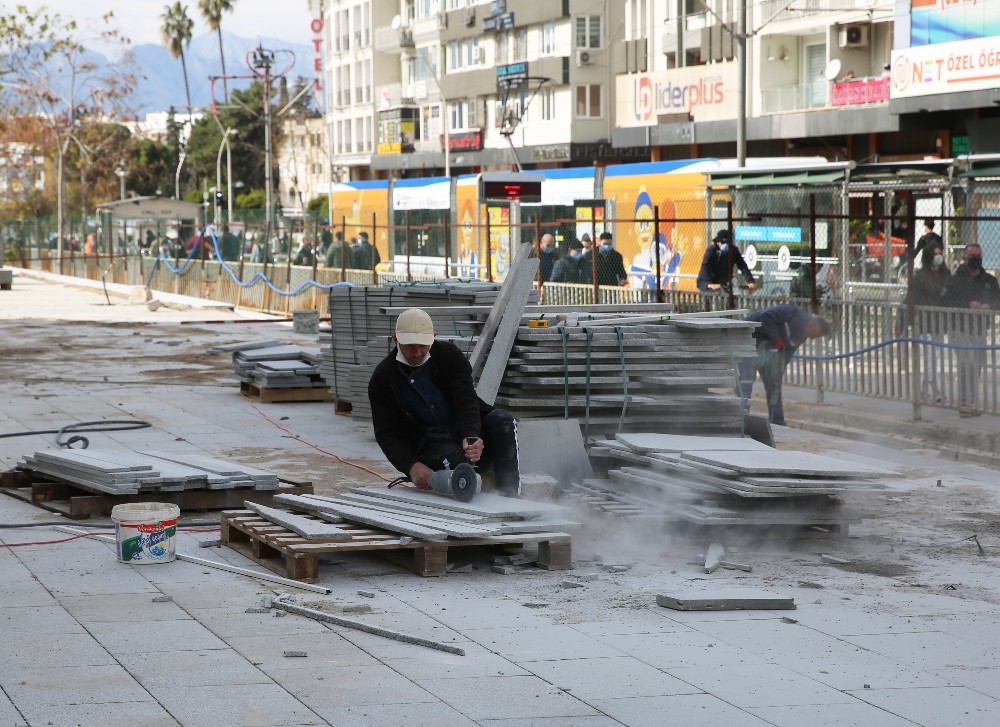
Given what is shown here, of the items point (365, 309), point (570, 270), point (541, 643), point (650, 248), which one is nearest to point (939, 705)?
point (541, 643)

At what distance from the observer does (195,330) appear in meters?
27.9

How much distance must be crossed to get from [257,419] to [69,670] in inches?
365

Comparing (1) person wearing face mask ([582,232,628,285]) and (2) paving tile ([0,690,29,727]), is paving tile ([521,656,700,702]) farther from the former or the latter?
(1) person wearing face mask ([582,232,628,285])

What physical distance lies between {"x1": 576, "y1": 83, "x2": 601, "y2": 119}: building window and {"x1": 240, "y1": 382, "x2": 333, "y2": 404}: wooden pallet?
46.7 m

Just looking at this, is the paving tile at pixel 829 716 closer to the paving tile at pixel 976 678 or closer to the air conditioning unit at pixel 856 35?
the paving tile at pixel 976 678

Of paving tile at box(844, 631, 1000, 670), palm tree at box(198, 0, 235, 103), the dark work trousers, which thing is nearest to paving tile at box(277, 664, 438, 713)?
paving tile at box(844, 631, 1000, 670)

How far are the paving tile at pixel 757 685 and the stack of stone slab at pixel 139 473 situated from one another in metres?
4.40

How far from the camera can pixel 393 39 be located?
82812mm

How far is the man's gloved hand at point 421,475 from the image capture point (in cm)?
883

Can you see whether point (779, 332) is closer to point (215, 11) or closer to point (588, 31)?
point (588, 31)

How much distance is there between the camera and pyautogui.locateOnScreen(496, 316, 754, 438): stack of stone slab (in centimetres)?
1113

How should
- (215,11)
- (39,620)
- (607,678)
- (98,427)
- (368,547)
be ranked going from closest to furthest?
(607,678) → (39,620) → (368,547) → (98,427) → (215,11)

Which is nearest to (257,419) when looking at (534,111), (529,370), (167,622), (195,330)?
(529,370)

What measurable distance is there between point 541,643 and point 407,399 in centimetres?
256
